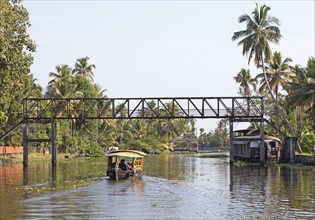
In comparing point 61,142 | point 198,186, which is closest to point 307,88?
point 198,186

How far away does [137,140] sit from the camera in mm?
122812

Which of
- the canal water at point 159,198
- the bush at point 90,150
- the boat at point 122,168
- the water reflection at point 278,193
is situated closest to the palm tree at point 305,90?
the water reflection at point 278,193

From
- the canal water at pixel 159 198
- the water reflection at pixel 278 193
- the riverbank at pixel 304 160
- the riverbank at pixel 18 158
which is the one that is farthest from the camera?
the riverbank at pixel 18 158

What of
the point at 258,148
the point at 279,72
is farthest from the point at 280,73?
the point at 258,148

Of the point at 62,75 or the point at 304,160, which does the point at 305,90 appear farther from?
the point at 62,75

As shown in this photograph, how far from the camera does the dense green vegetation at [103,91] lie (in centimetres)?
4284

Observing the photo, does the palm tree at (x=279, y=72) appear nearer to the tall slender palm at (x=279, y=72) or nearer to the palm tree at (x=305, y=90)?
the tall slender palm at (x=279, y=72)

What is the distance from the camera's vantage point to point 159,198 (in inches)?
1205

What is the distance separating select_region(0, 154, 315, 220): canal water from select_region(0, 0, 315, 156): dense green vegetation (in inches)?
405

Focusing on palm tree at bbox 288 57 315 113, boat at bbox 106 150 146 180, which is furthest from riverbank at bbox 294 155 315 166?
boat at bbox 106 150 146 180

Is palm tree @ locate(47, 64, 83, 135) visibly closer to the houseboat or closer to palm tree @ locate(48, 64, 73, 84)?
palm tree @ locate(48, 64, 73, 84)

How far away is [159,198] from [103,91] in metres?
81.4

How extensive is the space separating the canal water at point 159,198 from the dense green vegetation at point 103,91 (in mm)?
10275

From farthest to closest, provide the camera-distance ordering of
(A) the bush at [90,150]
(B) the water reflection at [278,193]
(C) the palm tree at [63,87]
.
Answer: (A) the bush at [90,150]
(C) the palm tree at [63,87]
(B) the water reflection at [278,193]
